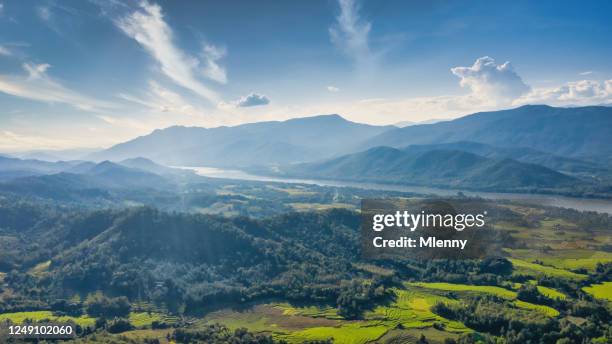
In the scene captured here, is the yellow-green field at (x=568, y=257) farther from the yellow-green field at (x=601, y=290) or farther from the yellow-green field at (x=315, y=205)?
the yellow-green field at (x=315, y=205)

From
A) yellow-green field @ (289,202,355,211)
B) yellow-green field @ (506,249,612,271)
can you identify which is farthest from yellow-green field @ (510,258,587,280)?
yellow-green field @ (289,202,355,211)

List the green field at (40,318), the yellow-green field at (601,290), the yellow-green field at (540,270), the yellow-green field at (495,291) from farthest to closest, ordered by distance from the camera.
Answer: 1. the yellow-green field at (540,270)
2. the yellow-green field at (601,290)
3. the yellow-green field at (495,291)
4. the green field at (40,318)

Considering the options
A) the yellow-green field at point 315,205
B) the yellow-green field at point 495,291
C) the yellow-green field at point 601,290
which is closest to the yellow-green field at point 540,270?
the yellow-green field at point 601,290

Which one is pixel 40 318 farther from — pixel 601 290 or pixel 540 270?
pixel 601 290

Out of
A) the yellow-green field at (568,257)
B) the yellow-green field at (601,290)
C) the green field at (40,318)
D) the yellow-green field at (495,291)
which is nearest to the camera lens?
the green field at (40,318)

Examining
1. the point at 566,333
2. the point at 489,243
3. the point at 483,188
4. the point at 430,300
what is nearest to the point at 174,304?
the point at 430,300

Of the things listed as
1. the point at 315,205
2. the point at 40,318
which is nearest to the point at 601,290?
the point at 40,318

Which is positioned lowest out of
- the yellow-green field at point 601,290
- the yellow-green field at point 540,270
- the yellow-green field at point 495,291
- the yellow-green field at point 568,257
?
the yellow-green field at point 495,291

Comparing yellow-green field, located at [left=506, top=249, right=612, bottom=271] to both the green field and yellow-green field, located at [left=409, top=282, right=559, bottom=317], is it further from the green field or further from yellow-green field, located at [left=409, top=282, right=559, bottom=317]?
the green field

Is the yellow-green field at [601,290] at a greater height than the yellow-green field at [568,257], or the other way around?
the yellow-green field at [568,257]
